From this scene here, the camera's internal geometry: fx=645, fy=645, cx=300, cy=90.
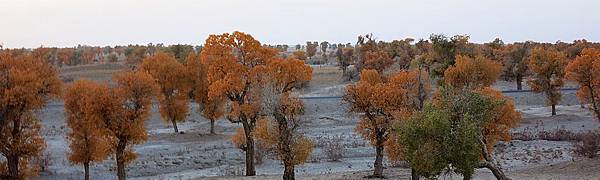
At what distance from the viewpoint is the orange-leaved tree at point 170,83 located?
6425 cm

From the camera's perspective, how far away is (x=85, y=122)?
3847 centimetres

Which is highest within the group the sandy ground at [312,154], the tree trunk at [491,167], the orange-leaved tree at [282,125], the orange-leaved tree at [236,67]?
the orange-leaved tree at [236,67]

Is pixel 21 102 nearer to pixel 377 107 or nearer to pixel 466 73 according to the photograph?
pixel 377 107

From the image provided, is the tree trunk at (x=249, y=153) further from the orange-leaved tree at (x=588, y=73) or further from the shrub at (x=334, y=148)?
the orange-leaved tree at (x=588, y=73)

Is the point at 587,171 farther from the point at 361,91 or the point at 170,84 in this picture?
the point at 170,84

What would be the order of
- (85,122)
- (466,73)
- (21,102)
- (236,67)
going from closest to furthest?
(21,102) < (236,67) < (85,122) < (466,73)

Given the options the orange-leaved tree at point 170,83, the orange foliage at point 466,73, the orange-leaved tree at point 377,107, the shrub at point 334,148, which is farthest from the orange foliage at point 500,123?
the orange-leaved tree at point 170,83

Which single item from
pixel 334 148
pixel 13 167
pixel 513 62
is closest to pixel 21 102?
pixel 13 167

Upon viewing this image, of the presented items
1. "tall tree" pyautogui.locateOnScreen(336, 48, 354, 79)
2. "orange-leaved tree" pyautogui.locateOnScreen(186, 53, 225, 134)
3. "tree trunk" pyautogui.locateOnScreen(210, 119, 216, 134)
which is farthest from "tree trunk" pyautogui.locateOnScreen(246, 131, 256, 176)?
"tall tree" pyautogui.locateOnScreen(336, 48, 354, 79)

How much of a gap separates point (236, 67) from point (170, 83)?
2982 cm

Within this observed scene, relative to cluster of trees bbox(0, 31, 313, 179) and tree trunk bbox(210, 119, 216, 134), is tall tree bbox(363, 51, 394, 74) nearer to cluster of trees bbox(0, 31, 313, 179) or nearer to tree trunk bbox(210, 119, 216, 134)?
tree trunk bbox(210, 119, 216, 134)

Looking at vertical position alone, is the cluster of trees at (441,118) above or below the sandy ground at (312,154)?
above

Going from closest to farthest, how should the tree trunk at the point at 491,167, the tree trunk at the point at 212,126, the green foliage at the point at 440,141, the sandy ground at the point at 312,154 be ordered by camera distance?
1. the green foliage at the point at 440,141
2. the tree trunk at the point at 491,167
3. the sandy ground at the point at 312,154
4. the tree trunk at the point at 212,126

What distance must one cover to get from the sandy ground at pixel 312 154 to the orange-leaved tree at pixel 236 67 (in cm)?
543
